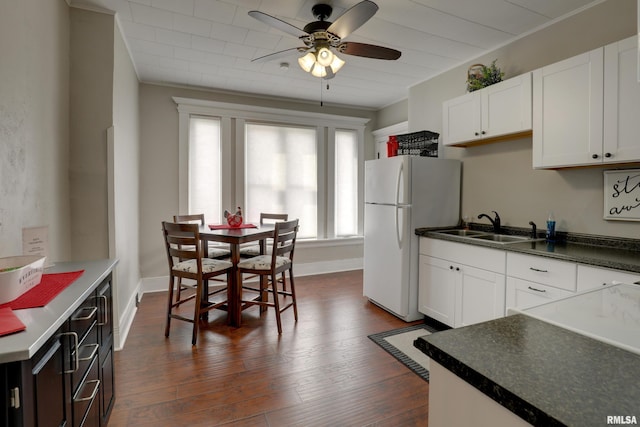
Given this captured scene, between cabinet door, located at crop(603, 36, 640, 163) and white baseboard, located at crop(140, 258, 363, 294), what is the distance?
12.0 ft

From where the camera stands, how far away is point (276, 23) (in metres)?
2.06

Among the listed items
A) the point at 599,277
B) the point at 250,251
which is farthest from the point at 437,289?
the point at 250,251

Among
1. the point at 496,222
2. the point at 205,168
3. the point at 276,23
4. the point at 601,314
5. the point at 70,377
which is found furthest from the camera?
the point at 205,168

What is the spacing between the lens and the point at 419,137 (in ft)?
11.3

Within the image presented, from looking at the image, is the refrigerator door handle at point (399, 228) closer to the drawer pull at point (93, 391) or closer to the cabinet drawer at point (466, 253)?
the cabinet drawer at point (466, 253)

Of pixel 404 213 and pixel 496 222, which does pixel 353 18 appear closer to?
pixel 404 213

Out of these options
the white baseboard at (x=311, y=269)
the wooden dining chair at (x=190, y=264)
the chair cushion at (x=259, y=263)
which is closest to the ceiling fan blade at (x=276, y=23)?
the wooden dining chair at (x=190, y=264)

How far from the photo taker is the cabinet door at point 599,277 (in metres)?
1.72

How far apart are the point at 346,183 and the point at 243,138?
179 centimetres

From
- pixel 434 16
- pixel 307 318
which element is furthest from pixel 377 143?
pixel 307 318

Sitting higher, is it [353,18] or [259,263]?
[353,18]

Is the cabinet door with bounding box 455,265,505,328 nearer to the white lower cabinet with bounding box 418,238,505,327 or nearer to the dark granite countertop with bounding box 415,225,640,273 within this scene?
the white lower cabinet with bounding box 418,238,505,327

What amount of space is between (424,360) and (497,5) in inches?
108

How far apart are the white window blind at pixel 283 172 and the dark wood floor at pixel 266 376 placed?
1.88 meters
